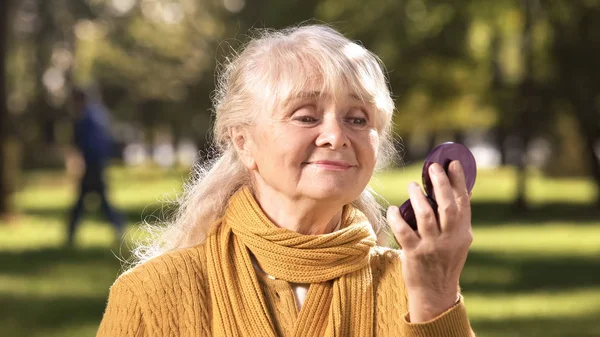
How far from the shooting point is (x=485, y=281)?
13.4m

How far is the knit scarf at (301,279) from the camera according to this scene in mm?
2914

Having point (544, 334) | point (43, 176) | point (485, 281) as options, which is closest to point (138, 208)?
point (485, 281)

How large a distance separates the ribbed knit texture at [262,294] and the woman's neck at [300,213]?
0.23 feet

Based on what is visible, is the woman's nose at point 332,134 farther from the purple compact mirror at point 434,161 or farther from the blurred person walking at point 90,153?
the blurred person walking at point 90,153

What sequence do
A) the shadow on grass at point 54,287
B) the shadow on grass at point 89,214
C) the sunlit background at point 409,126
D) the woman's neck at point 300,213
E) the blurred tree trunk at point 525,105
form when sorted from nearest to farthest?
the woman's neck at point 300,213, the shadow on grass at point 54,287, the sunlit background at point 409,126, the shadow on grass at point 89,214, the blurred tree trunk at point 525,105

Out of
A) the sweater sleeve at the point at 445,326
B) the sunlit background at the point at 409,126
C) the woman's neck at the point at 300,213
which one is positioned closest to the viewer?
the sweater sleeve at the point at 445,326

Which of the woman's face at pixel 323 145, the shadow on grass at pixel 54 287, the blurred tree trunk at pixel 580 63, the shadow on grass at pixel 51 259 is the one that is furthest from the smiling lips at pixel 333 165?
the blurred tree trunk at pixel 580 63

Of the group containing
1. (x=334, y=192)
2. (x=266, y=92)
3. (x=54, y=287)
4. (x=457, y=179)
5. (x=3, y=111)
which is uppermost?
(x=266, y=92)

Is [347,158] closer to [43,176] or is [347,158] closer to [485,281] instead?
[485,281]

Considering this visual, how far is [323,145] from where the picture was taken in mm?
2932

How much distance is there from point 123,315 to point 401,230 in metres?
0.81

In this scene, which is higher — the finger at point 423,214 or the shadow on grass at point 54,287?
the finger at point 423,214

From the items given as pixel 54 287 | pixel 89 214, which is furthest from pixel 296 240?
pixel 89 214

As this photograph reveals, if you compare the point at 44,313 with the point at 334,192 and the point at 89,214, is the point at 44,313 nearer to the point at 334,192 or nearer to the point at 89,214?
the point at 334,192
